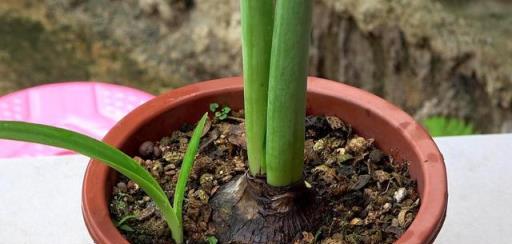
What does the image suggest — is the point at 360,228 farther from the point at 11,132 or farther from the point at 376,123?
the point at 11,132

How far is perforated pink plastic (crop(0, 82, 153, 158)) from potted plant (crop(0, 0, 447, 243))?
1.12 feet

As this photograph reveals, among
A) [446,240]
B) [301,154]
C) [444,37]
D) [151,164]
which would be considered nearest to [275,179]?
[301,154]

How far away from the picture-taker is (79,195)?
2.94 ft

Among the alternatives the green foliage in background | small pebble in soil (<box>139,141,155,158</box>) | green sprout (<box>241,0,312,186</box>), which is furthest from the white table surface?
the green foliage in background

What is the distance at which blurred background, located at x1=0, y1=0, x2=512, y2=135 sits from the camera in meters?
1.53

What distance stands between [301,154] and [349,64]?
1025 millimetres

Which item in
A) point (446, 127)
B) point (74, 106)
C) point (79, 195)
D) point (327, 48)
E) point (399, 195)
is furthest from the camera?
point (327, 48)

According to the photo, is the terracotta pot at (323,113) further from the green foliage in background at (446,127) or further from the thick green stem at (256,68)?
the green foliage in background at (446,127)

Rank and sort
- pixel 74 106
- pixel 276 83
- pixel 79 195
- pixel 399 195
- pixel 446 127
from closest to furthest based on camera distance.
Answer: pixel 276 83 < pixel 399 195 < pixel 79 195 < pixel 74 106 < pixel 446 127

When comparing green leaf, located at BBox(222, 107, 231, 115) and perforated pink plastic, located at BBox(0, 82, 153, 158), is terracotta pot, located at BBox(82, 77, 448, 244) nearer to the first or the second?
green leaf, located at BBox(222, 107, 231, 115)

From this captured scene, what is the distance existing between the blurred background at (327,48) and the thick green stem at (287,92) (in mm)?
910

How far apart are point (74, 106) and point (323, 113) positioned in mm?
443

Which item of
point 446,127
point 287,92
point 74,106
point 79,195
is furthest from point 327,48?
point 287,92

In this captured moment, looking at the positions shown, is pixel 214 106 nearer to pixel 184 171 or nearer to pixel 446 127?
pixel 184 171
